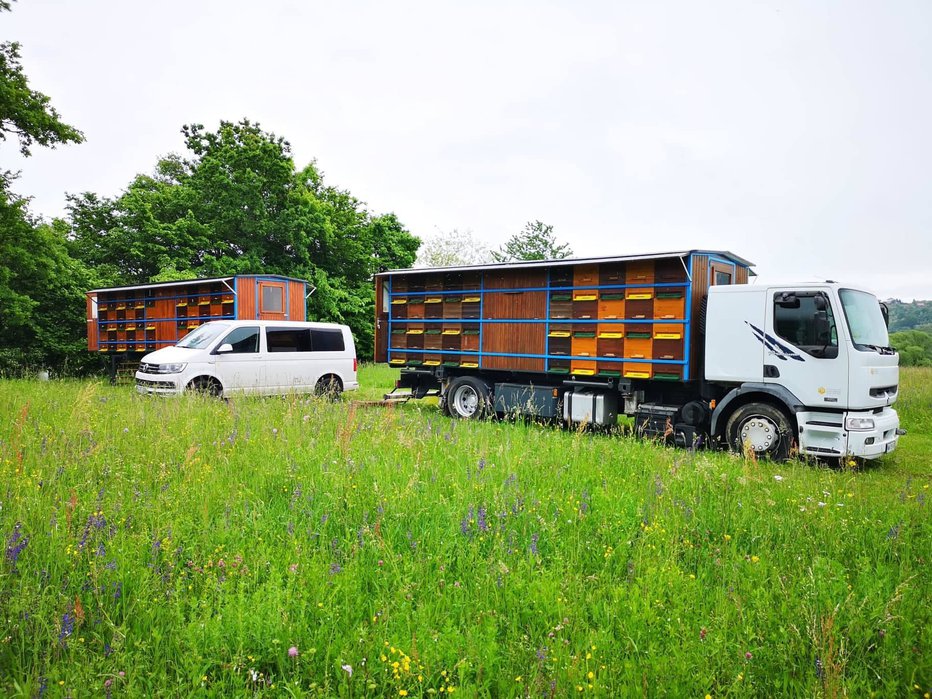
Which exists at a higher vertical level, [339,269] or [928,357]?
[339,269]

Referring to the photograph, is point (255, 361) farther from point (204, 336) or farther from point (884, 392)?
point (884, 392)

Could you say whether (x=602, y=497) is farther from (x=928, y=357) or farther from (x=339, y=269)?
(x=928, y=357)

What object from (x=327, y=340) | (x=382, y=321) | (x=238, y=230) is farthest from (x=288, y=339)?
(x=238, y=230)

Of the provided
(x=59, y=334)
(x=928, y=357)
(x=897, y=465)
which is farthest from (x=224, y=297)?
(x=928, y=357)

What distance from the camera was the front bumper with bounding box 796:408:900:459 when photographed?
8148 millimetres

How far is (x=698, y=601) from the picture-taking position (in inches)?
140

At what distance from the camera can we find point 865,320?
8.78 meters

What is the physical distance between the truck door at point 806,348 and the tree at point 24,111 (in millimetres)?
20289

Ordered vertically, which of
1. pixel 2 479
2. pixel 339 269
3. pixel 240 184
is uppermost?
pixel 240 184

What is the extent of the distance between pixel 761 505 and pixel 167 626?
15.3 feet

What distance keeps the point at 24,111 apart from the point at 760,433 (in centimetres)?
2098

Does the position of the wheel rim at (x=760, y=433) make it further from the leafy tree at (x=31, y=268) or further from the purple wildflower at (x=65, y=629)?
the leafy tree at (x=31, y=268)

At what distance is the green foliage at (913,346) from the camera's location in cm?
3975

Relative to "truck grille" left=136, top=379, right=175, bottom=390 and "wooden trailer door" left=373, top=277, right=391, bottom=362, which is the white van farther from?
"wooden trailer door" left=373, top=277, right=391, bottom=362
